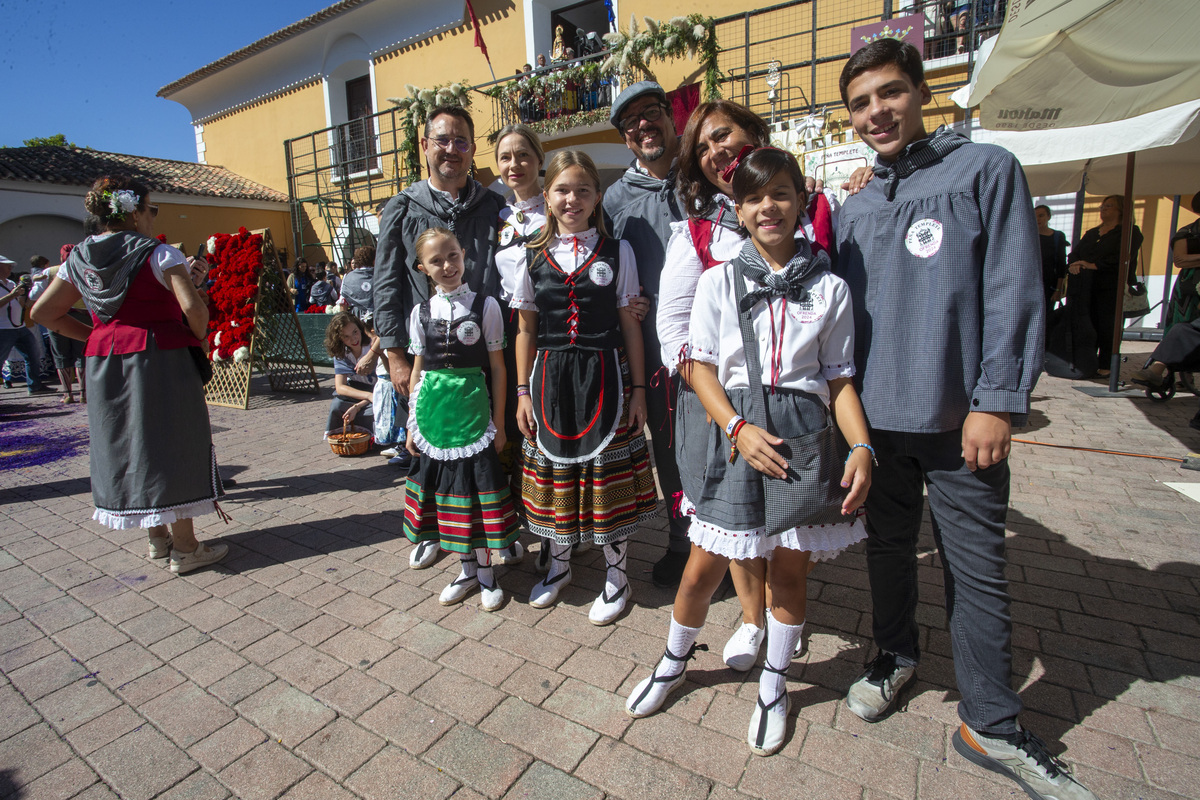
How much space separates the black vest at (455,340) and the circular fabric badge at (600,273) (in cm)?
56

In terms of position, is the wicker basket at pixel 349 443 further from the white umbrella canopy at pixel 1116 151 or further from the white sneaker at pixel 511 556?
the white umbrella canopy at pixel 1116 151

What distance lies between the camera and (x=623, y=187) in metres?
2.97

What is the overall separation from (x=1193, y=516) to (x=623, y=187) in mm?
3549

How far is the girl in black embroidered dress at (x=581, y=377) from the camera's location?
2.54 m

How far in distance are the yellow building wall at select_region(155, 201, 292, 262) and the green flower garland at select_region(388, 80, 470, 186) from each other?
5.79 meters

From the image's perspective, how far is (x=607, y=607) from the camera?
108 inches

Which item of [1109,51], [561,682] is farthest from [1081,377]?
[561,682]

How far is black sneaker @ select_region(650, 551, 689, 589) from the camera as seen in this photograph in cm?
301

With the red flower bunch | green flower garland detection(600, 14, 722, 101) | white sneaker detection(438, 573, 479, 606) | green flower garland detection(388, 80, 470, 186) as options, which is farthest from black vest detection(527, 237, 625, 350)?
green flower garland detection(388, 80, 470, 186)

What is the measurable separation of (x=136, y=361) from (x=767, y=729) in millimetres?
3280

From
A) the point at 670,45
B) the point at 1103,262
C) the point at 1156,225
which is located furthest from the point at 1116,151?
the point at 1156,225

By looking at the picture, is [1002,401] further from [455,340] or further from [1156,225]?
[1156,225]

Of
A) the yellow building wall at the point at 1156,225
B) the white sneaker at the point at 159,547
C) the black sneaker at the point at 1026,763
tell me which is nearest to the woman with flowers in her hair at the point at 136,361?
the white sneaker at the point at 159,547

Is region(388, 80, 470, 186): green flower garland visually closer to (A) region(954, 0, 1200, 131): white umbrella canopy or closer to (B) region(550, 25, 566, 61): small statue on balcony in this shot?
(B) region(550, 25, 566, 61): small statue on balcony
